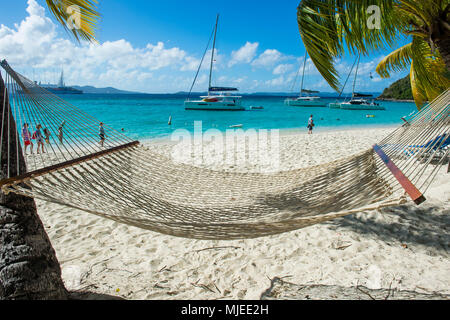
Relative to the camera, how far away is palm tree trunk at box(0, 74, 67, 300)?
1.24 metres

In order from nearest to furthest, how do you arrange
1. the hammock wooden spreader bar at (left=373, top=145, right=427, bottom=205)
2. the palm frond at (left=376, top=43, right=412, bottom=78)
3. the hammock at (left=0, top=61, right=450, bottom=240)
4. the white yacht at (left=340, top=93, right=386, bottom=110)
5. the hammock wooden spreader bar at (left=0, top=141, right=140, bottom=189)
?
the hammock wooden spreader bar at (left=373, top=145, right=427, bottom=205), the hammock wooden spreader bar at (left=0, top=141, right=140, bottom=189), the hammock at (left=0, top=61, right=450, bottom=240), the palm frond at (left=376, top=43, right=412, bottom=78), the white yacht at (left=340, top=93, right=386, bottom=110)

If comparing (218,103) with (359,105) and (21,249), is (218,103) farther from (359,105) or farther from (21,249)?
(21,249)

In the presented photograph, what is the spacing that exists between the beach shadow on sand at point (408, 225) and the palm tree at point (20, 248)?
215cm

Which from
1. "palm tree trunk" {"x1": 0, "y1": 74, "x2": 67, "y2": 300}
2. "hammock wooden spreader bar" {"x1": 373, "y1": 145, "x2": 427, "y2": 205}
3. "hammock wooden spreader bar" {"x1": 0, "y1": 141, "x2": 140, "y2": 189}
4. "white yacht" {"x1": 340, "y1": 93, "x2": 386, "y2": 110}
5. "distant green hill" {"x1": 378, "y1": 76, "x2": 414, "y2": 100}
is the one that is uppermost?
"distant green hill" {"x1": 378, "y1": 76, "x2": 414, "y2": 100}

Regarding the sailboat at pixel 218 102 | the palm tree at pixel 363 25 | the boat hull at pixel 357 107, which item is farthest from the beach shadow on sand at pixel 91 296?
the boat hull at pixel 357 107

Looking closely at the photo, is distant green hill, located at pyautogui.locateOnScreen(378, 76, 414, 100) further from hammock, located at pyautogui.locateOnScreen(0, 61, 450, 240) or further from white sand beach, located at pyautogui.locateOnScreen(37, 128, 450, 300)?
hammock, located at pyautogui.locateOnScreen(0, 61, 450, 240)

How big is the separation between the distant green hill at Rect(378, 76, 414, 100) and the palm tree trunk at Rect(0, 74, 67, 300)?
48.2 m

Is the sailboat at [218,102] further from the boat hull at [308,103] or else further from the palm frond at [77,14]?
the palm frond at [77,14]

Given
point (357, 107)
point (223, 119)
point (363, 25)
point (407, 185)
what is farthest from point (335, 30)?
point (357, 107)

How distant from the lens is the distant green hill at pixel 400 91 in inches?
1665

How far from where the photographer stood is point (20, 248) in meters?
1.29

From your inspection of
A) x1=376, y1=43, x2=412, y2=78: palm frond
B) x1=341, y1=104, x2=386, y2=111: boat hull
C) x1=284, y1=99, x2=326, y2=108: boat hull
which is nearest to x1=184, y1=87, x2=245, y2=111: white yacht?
x1=284, y1=99, x2=326, y2=108: boat hull

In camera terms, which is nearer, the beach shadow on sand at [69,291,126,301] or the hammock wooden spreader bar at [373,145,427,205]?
the hammock wooden spreader bar at [373,145,427,205]
